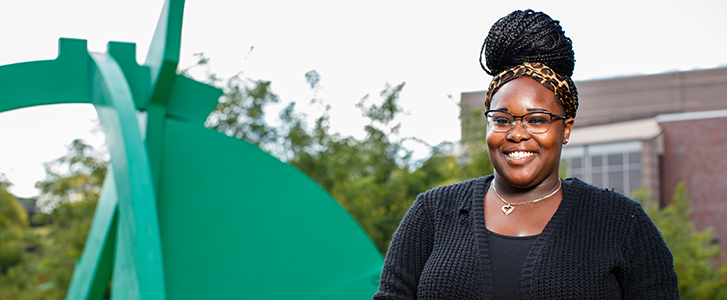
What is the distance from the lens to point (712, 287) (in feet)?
35.4

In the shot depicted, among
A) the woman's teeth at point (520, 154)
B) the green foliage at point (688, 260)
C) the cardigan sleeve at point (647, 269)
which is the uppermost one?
the woman's teeth at point (520, 154)

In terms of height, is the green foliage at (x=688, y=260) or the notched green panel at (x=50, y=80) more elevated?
the notched green panel at (x=50, y=80)

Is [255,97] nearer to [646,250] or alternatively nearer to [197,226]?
Answer: [197,226]

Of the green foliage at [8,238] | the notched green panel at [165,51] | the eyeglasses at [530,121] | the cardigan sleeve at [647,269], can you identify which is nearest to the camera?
the cardigan sleeve at [647,269]

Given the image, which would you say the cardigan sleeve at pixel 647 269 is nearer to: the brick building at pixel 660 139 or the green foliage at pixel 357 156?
the green foliage at pixel 357 156

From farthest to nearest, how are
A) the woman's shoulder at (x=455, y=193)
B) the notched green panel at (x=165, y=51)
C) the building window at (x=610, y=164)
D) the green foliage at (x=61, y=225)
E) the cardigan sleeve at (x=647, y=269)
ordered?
the building window at (x=610, y=164)
the green foliage at (x=61, y=225)
the notched green panel at (x=165, y=51)
the woman's shoulder at (x=455, y=193)
the cardigan sleeve at (x=647, y=269)

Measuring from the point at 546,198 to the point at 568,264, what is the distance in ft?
0.79

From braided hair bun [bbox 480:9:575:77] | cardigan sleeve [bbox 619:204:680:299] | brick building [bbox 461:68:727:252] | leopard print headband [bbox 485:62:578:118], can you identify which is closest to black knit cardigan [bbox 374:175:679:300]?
cardigan sleeve [bbox 619:204:680:299]

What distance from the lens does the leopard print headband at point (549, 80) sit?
6.10ft

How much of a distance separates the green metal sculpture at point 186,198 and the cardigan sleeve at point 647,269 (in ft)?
10.0

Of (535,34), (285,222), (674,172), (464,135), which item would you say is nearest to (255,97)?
(464,135)

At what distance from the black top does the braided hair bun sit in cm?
50

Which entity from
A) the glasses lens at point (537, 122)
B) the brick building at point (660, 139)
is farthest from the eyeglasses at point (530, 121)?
the brick building at point (660, 139)

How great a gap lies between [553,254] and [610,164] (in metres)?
23.9
